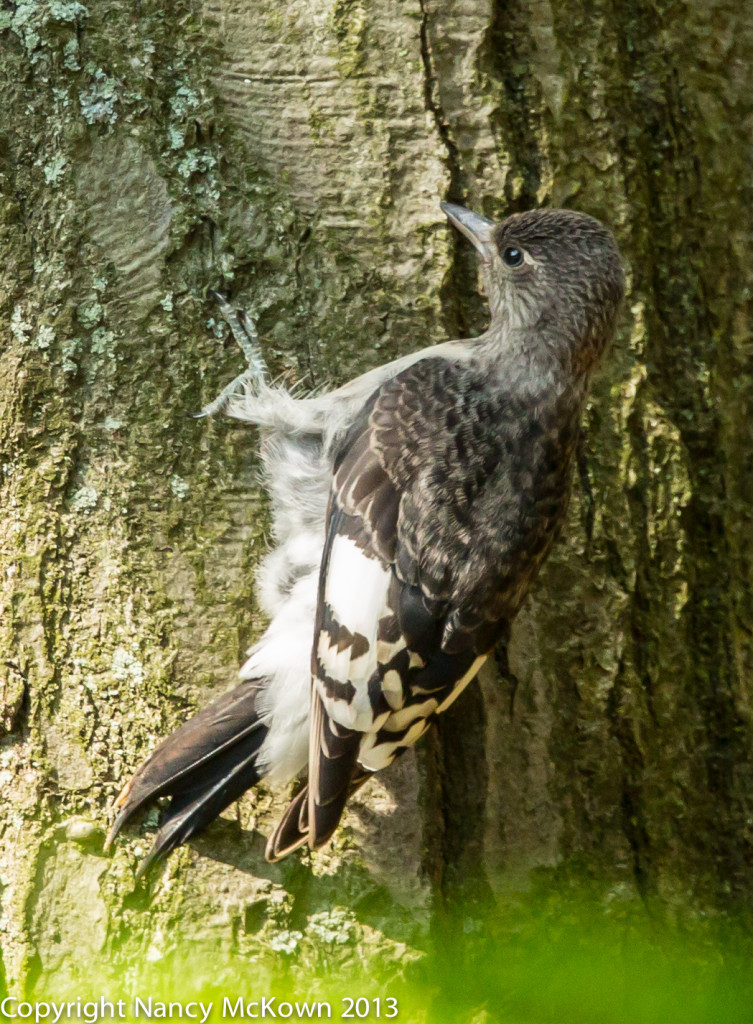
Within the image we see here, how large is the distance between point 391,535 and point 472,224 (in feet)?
2.76

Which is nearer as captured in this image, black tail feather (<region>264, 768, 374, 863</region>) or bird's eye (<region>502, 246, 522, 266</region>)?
black tail feather (<region>264, 768, 374, 863</region>)

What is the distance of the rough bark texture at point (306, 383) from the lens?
2.65 metres

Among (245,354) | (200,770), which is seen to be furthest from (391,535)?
(200,770)

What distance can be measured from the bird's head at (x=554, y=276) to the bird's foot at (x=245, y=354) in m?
0.61

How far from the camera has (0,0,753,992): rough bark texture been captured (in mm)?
2654

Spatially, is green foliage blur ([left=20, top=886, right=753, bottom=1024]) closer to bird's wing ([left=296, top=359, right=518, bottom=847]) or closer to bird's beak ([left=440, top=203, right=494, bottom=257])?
bird's wing ([left=296, top=359, right=518, bottom=847])

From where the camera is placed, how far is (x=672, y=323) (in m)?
2.91

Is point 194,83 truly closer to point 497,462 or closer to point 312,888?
point 497,462

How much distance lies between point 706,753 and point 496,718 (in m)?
0.65

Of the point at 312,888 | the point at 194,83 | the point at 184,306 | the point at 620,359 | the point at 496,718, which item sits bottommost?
the point at 312,888

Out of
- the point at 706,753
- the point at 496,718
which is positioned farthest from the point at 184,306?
the point at 706,753

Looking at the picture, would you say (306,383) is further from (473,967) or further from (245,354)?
(473,967)

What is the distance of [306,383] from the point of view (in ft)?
9.37

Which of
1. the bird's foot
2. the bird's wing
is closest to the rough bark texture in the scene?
the bird's foot
